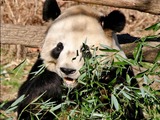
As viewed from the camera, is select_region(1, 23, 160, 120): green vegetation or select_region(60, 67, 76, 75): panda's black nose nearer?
select_region(1, 23, 160, 120): green vegetation

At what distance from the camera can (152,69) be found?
326cm

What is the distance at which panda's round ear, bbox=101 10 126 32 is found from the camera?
4332 millimetres

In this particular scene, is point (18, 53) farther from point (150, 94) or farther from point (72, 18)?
point (150, 94)

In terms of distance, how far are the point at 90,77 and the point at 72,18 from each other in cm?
100

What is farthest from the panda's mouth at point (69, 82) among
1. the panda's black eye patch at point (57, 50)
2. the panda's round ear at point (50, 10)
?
the panda's round ear at point (50, 10)

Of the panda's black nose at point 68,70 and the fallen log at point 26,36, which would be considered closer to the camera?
the panda's black nose at point 68,70

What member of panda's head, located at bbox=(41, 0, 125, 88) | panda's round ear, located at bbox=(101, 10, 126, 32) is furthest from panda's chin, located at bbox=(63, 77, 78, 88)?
panda's round ear, located at bbox=(101, 10, 126, 32)

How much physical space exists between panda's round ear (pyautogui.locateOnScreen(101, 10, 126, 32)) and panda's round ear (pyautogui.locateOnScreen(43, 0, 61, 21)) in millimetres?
543

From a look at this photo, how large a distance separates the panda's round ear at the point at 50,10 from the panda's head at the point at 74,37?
0.19m

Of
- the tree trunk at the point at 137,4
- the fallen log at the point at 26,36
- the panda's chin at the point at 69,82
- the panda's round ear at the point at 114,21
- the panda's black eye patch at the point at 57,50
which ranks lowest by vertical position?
the panda's chin at the point at 69,82

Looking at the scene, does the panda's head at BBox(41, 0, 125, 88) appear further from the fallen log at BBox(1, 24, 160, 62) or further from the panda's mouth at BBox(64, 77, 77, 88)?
the fallen log at BBox(1, 24, 160, 62)

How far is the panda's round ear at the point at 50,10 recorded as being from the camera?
4.66 metres

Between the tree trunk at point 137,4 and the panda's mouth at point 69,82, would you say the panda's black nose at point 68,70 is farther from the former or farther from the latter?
the tree trunk at point 137,4

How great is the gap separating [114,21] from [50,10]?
699 millimetres
